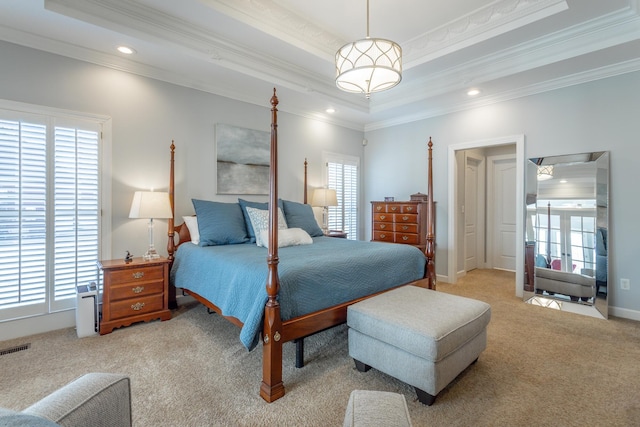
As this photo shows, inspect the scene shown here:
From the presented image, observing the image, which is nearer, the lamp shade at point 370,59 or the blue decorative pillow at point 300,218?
the lamp shade at point 370,59

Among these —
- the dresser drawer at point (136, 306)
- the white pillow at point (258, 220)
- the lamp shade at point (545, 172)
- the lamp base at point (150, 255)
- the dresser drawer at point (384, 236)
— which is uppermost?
the lamp shade at point (545, 172)

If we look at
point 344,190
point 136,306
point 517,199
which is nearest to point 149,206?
point 136,306

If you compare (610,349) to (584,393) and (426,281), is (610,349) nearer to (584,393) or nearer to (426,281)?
(584,393)

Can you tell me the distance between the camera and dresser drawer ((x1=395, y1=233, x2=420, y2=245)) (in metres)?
4.58

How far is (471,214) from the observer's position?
18.9 feet

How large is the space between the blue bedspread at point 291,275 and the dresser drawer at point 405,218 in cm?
144

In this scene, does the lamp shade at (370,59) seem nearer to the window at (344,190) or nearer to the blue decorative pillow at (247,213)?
the blue decorative pillow at (247,213)

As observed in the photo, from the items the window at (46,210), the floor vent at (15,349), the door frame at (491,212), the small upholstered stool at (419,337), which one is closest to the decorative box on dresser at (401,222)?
the door frame at (491,212)

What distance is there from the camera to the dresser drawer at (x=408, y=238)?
4.58 meters

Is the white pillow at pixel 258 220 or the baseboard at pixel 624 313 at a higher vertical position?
the white pillow at pixel 258 220

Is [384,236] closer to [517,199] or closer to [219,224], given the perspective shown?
[517,199]

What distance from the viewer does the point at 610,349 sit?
2.58m

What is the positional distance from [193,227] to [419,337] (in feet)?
8.95

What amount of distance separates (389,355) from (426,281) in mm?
1435
